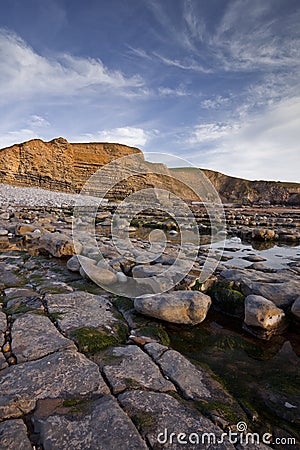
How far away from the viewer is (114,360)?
2.41 meters

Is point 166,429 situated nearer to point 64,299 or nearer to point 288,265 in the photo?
point 64,299

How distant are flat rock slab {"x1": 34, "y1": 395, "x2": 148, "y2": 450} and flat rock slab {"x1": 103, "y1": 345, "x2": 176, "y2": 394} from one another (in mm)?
273

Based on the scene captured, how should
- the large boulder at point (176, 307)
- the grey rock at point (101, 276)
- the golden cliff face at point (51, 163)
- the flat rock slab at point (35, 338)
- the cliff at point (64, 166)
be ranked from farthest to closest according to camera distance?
the golden cliff face at point (51, 163)
the cliff at point (64, 166)
the grey rock at point (101, 276)
the large boulder at point (176, 307)
the flat rock slab at point (35, 338)

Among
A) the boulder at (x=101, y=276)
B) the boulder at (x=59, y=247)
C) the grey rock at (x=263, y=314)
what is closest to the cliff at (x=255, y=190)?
the boulder at (x=59, y=247)

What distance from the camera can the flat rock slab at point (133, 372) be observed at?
82.2 inches

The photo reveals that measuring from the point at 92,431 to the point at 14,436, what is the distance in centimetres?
45

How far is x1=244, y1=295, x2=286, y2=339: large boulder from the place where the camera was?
3.19m

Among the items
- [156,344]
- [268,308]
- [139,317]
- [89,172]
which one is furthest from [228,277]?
[89,172]

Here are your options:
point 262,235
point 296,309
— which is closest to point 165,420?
point 296,309

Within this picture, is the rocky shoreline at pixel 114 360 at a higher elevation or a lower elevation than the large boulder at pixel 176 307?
lower

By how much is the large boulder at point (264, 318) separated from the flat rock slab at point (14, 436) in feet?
8.58

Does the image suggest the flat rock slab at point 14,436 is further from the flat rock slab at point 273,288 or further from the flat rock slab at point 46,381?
the flat rock slab at point 273,288

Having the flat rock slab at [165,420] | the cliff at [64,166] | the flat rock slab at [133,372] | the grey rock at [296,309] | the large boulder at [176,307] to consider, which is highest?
the cliff at [64,166]

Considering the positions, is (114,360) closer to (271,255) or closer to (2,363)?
(2,363)
